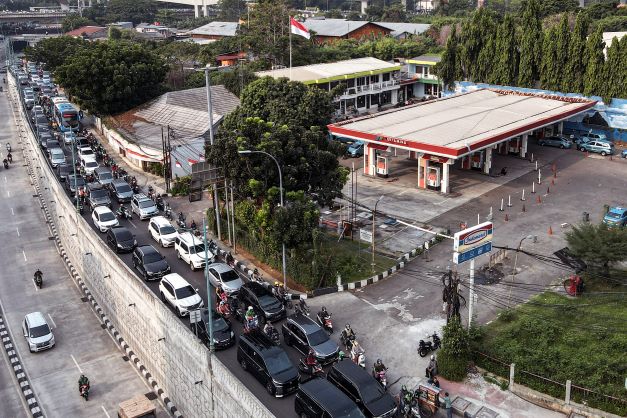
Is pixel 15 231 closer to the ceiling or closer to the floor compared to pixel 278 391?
closer to the floor

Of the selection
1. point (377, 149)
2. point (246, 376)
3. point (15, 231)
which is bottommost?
point (15, 231)

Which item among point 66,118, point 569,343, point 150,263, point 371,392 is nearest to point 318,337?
point 371,392

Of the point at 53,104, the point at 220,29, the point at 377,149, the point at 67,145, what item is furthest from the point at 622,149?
the point at 220,29

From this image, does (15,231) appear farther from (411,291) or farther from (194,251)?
(411,291)

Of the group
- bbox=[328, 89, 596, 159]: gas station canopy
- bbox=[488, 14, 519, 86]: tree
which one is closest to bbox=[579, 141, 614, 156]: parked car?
bbox=[328, 89, 596, 159]: gas station canopy

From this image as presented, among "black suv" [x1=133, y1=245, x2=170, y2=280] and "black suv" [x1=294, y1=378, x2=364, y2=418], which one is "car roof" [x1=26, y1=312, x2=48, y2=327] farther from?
"black suv" [x1=294, y1=378, x2=364, y2=418]

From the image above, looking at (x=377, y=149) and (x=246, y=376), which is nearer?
(x=246, y=376)

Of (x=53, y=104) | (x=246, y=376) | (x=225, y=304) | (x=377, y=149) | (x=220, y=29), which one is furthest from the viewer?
(x=220, y=29)
